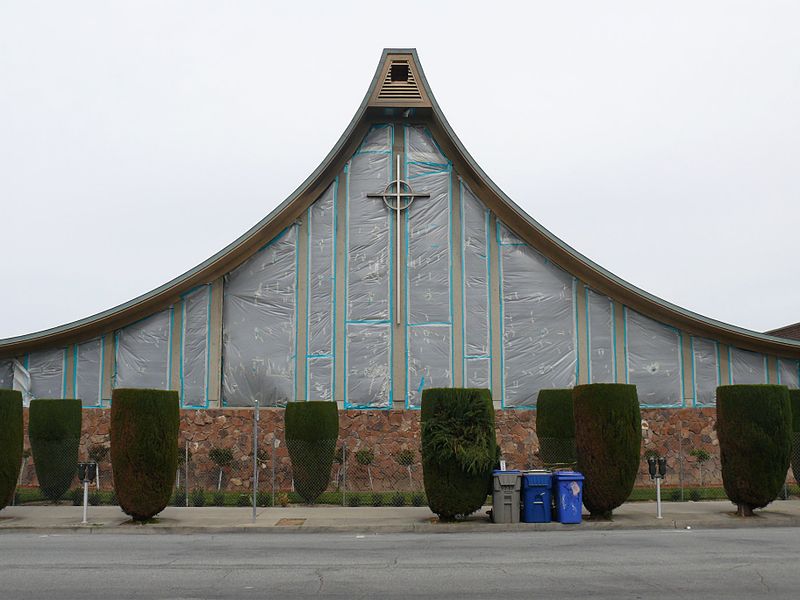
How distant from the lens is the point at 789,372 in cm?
2875

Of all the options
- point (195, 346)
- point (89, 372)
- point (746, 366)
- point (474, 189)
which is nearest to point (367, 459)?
point (195, 346)

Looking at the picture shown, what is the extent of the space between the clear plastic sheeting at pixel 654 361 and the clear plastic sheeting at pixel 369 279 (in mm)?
7595

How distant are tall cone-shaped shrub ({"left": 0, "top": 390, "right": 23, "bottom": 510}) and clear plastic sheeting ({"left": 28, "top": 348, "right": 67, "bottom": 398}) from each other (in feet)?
27.7

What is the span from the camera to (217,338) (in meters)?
28.2

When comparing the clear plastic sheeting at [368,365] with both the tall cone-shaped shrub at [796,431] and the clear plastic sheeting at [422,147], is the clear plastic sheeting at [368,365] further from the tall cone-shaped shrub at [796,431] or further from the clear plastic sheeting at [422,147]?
the tall cone-shaped shrub at [796,431]

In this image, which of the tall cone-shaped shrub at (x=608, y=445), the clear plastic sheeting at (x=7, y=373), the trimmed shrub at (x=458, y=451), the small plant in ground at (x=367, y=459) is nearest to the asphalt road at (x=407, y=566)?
the trimmed shrub at (x=458, y=451)

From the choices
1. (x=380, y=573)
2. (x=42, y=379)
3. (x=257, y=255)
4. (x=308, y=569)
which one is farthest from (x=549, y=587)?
(x=42, y=379)

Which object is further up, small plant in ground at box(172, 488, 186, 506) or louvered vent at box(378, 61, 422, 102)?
louvered vent at box(378, 61, 422, 102)

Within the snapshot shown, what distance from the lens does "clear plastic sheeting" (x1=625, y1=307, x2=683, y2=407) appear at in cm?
2847

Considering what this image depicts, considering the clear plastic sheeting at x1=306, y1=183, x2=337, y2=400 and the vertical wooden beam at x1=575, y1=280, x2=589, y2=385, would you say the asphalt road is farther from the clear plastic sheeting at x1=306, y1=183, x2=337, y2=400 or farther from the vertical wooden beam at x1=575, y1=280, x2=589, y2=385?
the vertical wooden beam at x1=575, y1=280, x2=589, y2=385

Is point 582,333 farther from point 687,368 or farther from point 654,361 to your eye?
point 687,368

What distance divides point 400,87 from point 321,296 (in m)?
7.19

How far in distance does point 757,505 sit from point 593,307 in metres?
10.3

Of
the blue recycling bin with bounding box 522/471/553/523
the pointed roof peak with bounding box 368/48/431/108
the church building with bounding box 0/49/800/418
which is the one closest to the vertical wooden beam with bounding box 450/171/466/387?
the church building with bounding box 0/49/800/418
